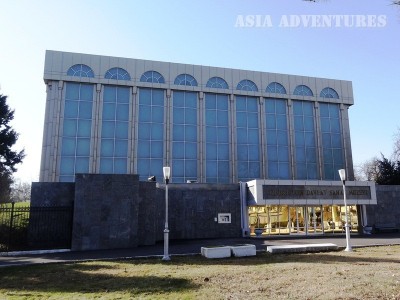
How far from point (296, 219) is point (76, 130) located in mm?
23449

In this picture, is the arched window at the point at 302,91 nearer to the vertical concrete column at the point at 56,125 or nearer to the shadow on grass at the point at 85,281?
the vertical concrete column at the point at 56,125

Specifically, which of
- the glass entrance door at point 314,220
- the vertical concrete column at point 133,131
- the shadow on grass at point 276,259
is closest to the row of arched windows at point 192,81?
the vertical concrete column at point 133,131

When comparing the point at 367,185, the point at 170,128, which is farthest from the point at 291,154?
the point at 170,128

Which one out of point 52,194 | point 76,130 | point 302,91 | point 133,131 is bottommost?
point 52,194

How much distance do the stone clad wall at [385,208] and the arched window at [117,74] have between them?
91.6 feet

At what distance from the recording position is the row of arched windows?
125ft

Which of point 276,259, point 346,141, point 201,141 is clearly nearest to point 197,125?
point 201,141

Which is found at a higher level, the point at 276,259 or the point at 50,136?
the point at 50,136

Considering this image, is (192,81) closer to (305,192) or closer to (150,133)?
(150,133)

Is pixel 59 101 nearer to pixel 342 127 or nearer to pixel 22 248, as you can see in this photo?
pixel 22 248

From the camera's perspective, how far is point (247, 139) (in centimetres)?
4097

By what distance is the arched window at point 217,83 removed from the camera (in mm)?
41469

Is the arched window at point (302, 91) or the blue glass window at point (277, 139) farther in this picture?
the arched window at point (302, 91)

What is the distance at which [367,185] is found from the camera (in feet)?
104
